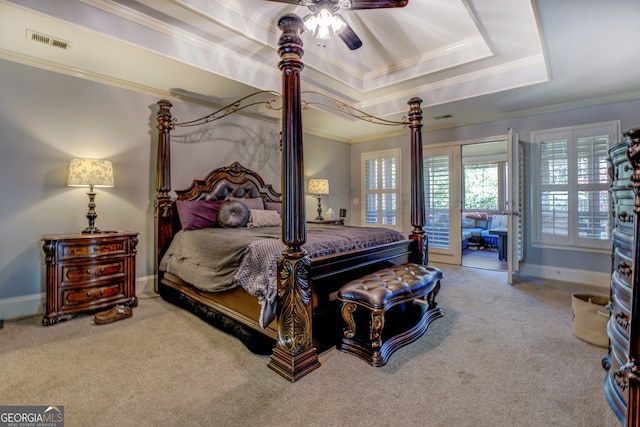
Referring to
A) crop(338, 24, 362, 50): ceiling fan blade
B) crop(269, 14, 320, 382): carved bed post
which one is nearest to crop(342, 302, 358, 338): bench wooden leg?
crop(269, 14, 320, 382): carved bed post

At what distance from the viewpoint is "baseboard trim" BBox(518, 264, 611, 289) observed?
4082 mm

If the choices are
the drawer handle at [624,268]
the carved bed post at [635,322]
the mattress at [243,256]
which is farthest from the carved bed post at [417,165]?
the carved bed post at [635,322]

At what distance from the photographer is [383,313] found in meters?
2.08

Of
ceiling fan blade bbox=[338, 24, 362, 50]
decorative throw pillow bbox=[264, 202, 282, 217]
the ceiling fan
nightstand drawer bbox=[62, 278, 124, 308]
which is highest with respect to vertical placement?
ceiling fan blade bbox=[338, 24, 362, 50]

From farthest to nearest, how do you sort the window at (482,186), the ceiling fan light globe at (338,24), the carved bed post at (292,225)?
the window at (482,186), the ceiling fan light globe at (338,24), the carved bed post at (292,225)

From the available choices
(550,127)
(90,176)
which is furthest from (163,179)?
(550,127)

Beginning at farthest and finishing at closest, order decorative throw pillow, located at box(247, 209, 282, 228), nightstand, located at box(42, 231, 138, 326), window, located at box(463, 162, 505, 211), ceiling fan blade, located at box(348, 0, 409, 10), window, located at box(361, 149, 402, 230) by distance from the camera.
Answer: window, located at box(463, 162, 505, 211), window, located at box(361, 149, 402, 230), decorative throw pillow, located at box(247, 209, 282, 228), nightstand, located at box(42, 231, 138, 326), ceiling fan blade, located at box(348, 0, 409, 10)

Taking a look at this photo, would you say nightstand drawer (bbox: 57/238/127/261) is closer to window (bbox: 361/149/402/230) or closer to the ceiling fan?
the ceiling fan

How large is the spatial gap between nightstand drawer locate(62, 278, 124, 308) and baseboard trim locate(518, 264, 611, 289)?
5475 millimetres

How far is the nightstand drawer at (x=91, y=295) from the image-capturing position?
2797 millimetres

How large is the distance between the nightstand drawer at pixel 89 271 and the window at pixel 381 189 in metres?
4.67

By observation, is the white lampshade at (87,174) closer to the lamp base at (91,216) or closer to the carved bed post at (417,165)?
the lamp base at (91,216)

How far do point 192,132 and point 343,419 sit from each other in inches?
151

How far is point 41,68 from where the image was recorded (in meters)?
2.98
